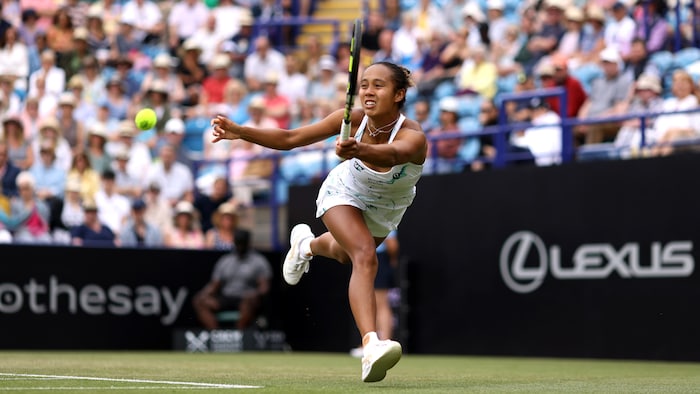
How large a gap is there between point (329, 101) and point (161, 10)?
5097 millimetres

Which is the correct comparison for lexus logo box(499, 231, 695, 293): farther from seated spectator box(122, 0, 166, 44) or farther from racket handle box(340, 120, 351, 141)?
seated spectator box(122, 0, 166, 44)

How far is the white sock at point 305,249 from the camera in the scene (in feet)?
31.2

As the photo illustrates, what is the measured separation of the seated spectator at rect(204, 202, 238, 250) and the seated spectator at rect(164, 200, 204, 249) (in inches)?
6.5

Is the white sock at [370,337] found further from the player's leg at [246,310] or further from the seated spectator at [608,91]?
the player's leg at [246,310]

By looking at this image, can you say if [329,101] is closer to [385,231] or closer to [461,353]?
[461,353]

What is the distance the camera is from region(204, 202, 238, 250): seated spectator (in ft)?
54.5

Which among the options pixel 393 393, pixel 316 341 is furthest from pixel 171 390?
pixel 316 341

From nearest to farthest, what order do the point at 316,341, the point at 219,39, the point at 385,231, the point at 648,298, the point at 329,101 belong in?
the point at 385,231
the point at 648,298
the point at 316,341
the point at 329,101
the point at 219,39

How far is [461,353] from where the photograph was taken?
14633mm

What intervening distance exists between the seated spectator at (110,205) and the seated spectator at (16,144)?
101 centimetres

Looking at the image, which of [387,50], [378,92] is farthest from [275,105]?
[378,92]

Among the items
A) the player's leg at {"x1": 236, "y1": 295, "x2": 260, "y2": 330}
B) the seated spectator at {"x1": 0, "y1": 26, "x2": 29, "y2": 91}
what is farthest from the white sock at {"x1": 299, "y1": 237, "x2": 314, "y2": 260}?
the seated spectator at {"x1": 0, "y1": 26, "x2": 29, "y2": 91}

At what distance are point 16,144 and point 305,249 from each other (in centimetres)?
845

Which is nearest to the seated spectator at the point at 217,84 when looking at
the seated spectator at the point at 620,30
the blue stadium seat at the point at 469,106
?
the blue stadium seat at the point at 469,106
